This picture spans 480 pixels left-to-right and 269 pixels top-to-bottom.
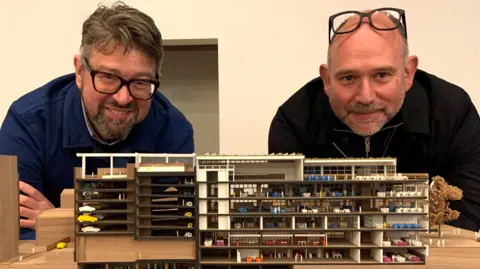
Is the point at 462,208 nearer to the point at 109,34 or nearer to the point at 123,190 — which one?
Answer: the point at 123,190

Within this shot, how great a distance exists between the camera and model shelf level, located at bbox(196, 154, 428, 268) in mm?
1738

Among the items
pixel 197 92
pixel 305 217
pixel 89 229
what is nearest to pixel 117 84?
pixel 89 229

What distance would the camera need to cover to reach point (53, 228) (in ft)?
7.27

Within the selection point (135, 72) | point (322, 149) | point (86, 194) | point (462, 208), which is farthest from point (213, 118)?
point (86, 194)

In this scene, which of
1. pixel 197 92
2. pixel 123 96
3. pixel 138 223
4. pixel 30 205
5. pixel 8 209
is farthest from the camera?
pixel 197 92

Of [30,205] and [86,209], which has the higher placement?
[86,209]

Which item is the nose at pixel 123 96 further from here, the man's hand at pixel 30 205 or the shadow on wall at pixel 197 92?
the shadow on wall at pixel 197 92

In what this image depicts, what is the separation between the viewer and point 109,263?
5.76ft

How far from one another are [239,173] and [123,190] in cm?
54

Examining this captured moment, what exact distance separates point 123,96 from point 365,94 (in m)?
1.43

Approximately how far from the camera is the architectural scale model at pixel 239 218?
1.74 metres

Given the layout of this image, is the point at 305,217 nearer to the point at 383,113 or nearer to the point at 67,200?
the point at 383,113

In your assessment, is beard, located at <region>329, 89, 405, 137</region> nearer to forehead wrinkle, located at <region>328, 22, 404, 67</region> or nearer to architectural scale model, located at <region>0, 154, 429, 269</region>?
forehead wrinkle, located at <region>328, 22, 404, 67</region>

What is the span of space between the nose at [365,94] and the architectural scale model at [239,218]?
642 millimetres
